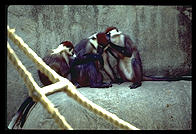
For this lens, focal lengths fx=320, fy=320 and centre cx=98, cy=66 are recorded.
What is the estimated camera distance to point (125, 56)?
2.82 metres

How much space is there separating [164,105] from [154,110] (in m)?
0.11

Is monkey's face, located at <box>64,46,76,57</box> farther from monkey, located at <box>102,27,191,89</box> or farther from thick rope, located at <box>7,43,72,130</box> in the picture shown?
thick rope, located at <box>7,43,72,130</box>

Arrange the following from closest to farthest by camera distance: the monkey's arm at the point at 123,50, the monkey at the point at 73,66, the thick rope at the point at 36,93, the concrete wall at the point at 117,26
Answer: the thick rope at the point at 36,93 → the monkey at the point at 73,66 → the monkey's arm at the point at 123,50 → the concrete wall at the point at 117,26

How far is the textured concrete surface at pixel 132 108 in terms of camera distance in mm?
2256

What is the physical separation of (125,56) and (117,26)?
0.42 m

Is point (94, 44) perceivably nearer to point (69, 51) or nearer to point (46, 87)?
point (69, 51)

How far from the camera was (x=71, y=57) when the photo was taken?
2.71 m

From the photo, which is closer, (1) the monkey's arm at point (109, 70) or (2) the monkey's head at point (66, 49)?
(2) the monkey's head at point (66, 49)

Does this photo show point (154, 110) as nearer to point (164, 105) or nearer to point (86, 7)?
point (164, 105)

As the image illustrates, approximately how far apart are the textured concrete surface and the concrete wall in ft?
1.72

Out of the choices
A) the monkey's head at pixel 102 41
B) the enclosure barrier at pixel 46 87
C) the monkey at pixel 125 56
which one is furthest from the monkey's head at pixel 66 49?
the enclosure barrier at pixel 46 87

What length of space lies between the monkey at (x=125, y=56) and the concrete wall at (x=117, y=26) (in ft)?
0.99

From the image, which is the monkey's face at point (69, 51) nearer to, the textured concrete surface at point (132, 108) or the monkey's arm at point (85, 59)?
the monkey's arm at point (85, 59)

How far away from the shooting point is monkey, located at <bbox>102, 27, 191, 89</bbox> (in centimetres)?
276
